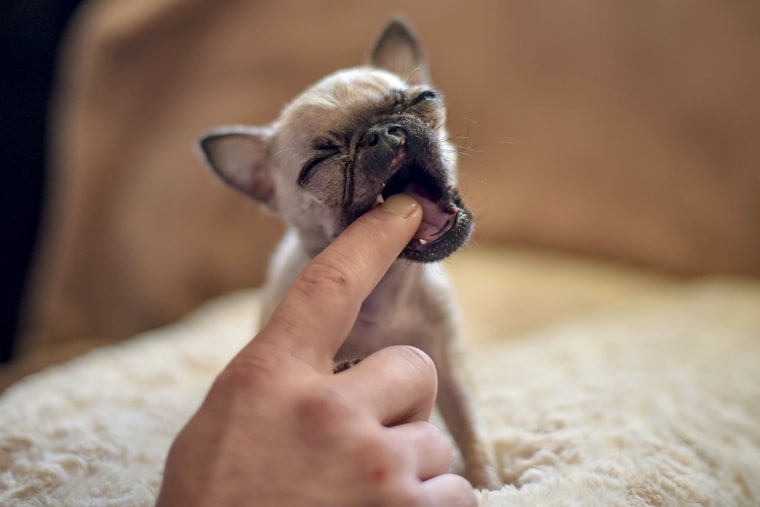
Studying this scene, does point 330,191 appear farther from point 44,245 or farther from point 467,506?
point 44,245

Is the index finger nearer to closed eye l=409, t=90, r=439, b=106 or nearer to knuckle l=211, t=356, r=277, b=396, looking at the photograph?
knuckle l=211, t=356, r=277, b=396

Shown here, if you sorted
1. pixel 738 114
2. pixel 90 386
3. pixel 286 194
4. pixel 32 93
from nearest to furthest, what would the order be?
1. pixel 286 194
2. pixel 90 386
3. pixel 738 114
4. pixel 32 93

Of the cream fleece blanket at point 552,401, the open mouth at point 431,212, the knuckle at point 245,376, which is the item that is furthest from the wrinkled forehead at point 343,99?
the cream fleece blanket at point 552,401

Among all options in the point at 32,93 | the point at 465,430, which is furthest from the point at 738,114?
the point at 32,93

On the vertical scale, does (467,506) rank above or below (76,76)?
below

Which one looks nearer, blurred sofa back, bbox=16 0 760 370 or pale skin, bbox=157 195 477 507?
pale skin, bbox=157 195 477 507

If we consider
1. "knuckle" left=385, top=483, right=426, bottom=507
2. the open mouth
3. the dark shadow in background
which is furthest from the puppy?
the dark shadow in background

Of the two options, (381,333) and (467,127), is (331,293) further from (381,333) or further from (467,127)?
(467,127)

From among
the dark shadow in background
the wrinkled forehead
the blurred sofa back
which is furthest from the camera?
the dark shadow in background
